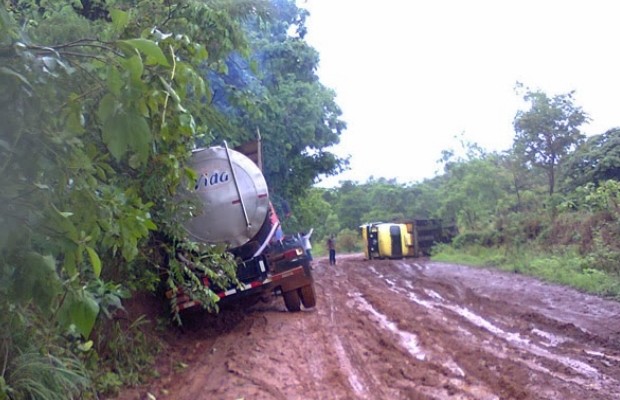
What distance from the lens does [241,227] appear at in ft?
33.8

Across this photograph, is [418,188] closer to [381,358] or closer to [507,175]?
[507,175]

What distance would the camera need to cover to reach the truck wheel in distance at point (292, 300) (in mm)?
11502

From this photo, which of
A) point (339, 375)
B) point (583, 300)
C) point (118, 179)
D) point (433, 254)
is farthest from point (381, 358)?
point (433, 254)

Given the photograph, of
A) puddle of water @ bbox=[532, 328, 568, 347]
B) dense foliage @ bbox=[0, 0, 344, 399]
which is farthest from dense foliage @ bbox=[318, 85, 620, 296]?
dense foliage @ bbox=[0, 0, 344, 399]

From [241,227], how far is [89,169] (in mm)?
6958

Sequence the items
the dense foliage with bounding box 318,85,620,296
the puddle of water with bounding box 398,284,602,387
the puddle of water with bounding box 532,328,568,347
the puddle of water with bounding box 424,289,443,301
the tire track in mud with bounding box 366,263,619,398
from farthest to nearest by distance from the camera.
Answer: the dense foliage with bounding box 318,85,620,296, the puddle of water with bounding box 424,289,443,301, the puddle of water with bounding box 532,328,568,347, the puddle of water with bounding box 398,284,602,387, the tire track in mud with bounding box 366,263,619,398

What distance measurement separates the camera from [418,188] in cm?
5694

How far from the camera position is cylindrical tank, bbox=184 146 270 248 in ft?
32.5

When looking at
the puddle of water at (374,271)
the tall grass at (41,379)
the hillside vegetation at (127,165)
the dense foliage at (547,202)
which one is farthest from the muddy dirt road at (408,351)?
the puddle of water at (374,271)

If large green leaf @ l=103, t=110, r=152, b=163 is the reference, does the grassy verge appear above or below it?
below

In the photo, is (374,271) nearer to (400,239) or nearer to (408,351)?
(400,239)

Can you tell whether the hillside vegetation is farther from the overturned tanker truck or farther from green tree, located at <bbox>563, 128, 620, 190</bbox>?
the overturned tanker truck

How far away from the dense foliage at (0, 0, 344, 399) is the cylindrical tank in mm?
812

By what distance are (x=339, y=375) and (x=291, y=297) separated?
4.37 m
